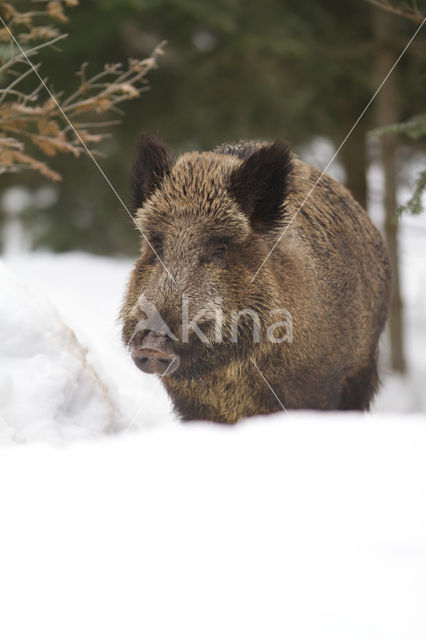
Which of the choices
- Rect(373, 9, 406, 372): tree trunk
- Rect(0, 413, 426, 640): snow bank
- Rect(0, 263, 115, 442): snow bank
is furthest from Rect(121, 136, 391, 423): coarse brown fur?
Rect(373, 9, 406, 372): tree trunk

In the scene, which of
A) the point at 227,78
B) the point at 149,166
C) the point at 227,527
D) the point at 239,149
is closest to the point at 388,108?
the point at 227,78

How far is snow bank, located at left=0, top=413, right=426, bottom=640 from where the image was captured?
2.06 m

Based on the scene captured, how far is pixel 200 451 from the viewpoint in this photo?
3.04 metres

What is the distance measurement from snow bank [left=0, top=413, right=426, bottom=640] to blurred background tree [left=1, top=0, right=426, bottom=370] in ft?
20.1

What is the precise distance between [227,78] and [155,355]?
26.9 ft

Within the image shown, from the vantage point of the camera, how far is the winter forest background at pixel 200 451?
6.99ft

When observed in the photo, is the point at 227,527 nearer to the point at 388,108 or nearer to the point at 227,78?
the point at 388,108

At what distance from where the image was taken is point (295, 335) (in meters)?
4.91

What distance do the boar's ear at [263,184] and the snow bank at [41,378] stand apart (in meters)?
1.44

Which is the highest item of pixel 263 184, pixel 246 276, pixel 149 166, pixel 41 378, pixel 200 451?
pixel 263 184

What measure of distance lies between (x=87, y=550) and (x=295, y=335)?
9.14ft

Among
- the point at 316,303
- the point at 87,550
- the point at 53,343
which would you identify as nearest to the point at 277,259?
the point at 316,303

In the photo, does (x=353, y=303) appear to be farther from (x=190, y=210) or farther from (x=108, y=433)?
(x=108, y=433)

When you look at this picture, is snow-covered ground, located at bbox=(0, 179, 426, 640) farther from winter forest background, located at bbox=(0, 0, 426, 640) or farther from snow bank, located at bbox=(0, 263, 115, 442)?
snow bank, located at bbox=(0, 263, 115, 442)
